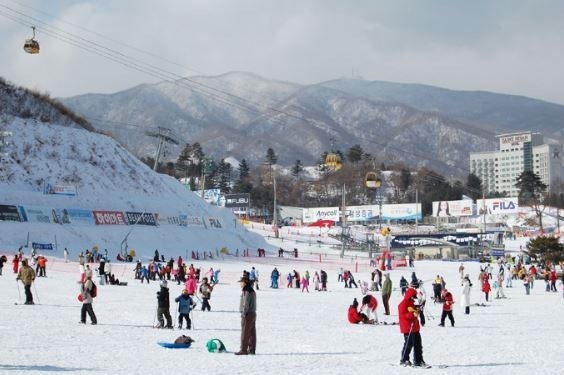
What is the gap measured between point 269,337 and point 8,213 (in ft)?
132

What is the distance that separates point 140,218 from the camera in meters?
61.9

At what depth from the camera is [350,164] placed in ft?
597

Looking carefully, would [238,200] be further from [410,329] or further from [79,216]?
[410,329]

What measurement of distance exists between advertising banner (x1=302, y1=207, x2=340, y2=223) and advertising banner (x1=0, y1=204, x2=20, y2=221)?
73.4 meters

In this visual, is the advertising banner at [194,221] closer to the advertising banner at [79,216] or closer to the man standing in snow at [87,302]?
the advertising banner at [79,216]

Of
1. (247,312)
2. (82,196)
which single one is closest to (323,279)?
(247,312)

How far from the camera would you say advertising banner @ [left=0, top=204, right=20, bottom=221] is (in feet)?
171

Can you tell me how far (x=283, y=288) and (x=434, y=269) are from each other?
21958mm

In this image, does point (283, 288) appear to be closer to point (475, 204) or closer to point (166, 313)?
point (166, 313)

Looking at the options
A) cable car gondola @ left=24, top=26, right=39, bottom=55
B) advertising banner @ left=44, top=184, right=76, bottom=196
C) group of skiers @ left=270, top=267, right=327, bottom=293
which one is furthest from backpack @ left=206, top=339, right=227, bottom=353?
advertising banner @ left=44, top=184, right=76, bottom=196

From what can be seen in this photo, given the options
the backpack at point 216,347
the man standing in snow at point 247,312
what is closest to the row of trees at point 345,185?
the backpack at point 216,347

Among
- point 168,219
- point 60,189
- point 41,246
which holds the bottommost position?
point 41,246

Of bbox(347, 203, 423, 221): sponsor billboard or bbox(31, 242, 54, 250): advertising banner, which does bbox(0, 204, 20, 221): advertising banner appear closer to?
bbox(31, 242, 54, 250): advertising banner

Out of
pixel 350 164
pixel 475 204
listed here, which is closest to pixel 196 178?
pixel 350 164
